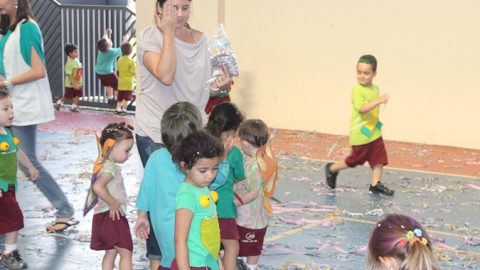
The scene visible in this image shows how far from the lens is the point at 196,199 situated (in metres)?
3.71

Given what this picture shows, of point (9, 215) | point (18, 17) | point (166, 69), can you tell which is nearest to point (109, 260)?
point (9, 215)

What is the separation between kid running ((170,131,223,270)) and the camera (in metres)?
3.67

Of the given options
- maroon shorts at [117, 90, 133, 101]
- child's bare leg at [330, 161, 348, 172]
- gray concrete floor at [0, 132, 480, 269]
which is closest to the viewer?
gray concrete floor at [0, 132, 480, 269]

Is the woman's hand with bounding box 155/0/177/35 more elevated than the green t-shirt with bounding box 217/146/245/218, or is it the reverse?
the woman's hand with bounding box 155/0/177/35

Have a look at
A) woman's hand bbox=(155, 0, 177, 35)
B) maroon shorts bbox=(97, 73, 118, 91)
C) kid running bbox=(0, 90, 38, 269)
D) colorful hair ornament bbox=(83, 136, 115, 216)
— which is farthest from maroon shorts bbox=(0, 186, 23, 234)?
maroon shorts bbox=(97, 73, 118, 91)

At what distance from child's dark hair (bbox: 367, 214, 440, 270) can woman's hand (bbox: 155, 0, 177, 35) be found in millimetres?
2006

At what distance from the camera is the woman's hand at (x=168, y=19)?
4496 millimetres

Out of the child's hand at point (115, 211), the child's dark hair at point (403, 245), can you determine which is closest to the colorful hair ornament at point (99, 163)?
the child's hand at point (115, 211)

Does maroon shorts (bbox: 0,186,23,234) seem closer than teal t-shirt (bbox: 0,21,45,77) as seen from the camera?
Yes

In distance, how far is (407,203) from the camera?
7.98 metres

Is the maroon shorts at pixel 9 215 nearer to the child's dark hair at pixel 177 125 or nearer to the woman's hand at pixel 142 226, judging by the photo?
the woman's hand at pixel 142 226

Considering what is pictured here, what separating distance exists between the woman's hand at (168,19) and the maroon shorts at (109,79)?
512 inches

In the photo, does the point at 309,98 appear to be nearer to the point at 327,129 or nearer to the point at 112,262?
the point at 327,129

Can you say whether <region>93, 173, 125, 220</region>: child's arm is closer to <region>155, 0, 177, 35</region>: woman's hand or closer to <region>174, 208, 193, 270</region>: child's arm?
<region>155, 0, 177, 35</region>: woman's hand
